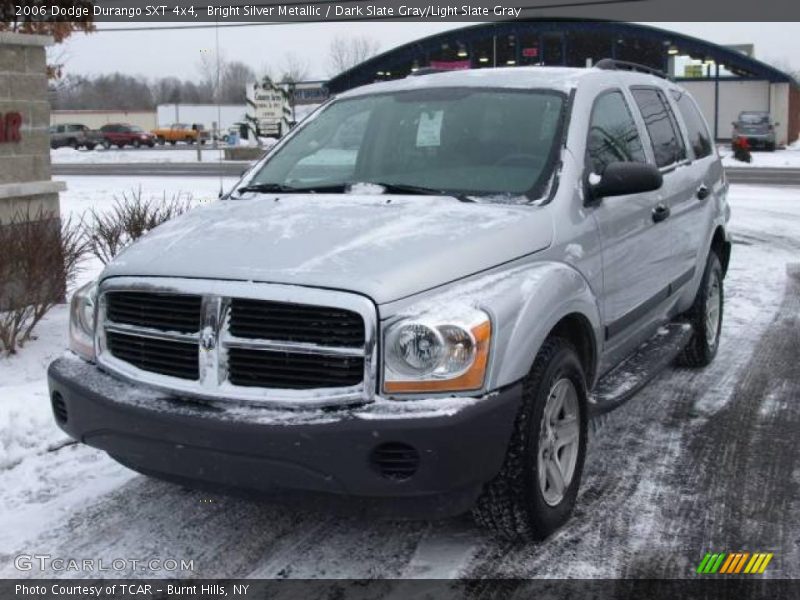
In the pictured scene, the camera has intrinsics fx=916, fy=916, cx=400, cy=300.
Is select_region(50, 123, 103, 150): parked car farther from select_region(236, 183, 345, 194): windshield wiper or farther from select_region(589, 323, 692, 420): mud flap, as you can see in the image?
select_region(589, 323, 692, 420): mud flap

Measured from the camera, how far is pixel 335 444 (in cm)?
317

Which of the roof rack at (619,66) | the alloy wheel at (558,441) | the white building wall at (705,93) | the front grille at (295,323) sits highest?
the white building wall at (705,93)

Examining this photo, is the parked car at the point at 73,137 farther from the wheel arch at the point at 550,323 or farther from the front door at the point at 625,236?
the wheel arch at the point at 550,323

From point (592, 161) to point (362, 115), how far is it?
137 centimetres

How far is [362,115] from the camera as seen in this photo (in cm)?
516

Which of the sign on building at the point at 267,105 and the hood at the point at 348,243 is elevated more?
the sign on building at the point at 267,105

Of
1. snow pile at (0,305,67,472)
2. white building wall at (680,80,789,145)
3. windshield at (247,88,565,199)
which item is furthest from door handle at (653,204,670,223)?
white building wall at (680,80,789,145)

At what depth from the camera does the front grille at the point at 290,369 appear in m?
3.27

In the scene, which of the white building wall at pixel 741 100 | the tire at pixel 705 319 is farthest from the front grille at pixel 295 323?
the white building wall at pixel 741 100

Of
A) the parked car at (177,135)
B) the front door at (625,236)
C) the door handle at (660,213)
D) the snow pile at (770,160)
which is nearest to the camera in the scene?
the front door at (625,236)

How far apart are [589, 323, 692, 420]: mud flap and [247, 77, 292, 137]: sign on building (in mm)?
28742

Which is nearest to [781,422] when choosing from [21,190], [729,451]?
[729,451]

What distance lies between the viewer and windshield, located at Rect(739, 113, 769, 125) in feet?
133

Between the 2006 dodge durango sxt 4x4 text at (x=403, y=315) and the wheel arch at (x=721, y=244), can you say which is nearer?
the 2006 dodge durango sxt 4x4 text at (x=403, y=315)
